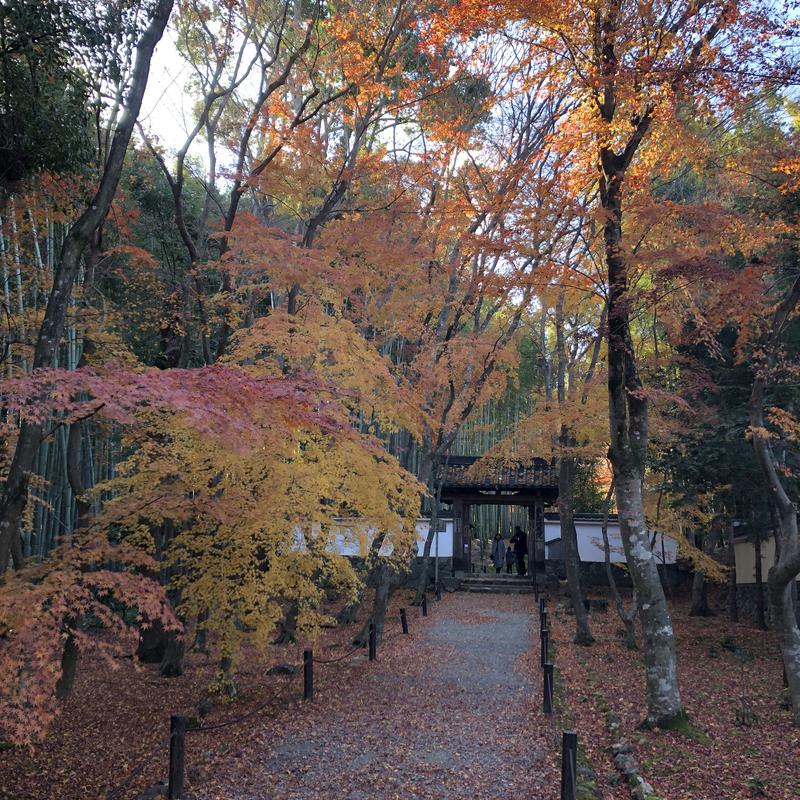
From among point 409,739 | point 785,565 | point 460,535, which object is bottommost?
point 409,739

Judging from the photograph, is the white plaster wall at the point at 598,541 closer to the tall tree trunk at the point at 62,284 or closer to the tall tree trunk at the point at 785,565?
the tall tree trunk at the point at 785,565

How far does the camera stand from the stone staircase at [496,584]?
19297 mm

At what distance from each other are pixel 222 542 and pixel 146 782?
2129 mm

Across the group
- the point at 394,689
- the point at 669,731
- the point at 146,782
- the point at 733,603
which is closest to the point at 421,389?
the point at 394,689

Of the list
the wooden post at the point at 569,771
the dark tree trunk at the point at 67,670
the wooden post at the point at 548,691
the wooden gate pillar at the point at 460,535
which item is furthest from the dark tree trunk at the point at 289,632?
the wooden gate pillar at the point at 460,535

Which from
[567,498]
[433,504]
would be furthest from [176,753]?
[433,504]

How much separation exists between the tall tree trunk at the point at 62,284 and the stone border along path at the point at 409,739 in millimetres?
2571

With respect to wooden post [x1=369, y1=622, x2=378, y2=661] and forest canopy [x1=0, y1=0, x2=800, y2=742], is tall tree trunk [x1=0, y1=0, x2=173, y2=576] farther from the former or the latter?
wooden post [x1=369, y1=622, x2=378, y2=661]

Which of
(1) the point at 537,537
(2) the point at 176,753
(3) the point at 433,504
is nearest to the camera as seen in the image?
(2) the point at 176,753

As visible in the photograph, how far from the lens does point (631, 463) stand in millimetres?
6992

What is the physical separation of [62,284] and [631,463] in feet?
18.2

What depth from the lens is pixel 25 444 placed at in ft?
16.7

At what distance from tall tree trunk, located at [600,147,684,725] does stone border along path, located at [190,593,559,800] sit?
4.12 ft

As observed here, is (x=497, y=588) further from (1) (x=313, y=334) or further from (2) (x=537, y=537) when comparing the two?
(1) (x=313, y=334)
